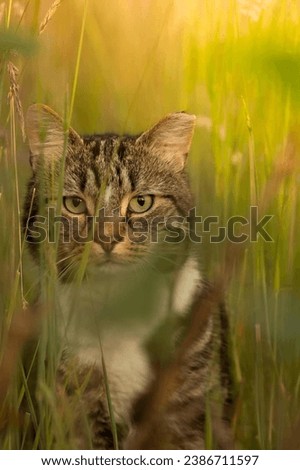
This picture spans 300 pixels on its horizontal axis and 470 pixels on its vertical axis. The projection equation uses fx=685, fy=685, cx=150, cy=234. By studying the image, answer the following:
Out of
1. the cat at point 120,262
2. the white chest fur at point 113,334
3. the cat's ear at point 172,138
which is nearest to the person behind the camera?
the white chest fur at point 113,334

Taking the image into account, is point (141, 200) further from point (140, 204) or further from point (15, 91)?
point (15, 91)

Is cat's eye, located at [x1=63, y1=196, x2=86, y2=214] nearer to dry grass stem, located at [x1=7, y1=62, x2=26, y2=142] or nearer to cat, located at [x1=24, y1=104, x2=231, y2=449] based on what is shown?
cat, located at [x1=24, y1=104, x2=231, y2=449]

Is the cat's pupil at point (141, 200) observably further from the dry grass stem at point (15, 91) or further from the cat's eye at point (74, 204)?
the dry grass stem at point (15, 91)

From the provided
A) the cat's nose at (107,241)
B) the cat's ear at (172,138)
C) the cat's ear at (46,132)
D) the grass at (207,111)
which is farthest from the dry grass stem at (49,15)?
the cat's nose at (107,241)

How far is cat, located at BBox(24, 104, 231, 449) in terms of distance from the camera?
1.09 metres

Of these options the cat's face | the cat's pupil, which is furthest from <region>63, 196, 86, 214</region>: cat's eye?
the cat's pupil

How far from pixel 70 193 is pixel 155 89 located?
24 cm

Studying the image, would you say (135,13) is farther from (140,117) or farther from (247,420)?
(247,420)

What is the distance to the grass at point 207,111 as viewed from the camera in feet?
3.80

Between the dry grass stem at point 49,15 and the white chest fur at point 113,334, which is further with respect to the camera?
the dry grass stem at point 49,15

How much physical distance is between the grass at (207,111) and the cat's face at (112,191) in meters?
0.03

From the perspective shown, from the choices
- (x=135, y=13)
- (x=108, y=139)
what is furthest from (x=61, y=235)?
(x=135, y=13)

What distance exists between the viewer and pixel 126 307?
629 mm

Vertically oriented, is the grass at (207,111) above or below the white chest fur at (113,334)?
above
